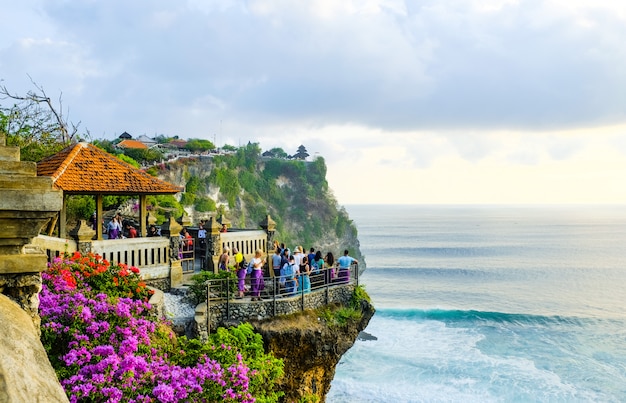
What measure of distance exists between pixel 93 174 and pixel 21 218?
10.8m

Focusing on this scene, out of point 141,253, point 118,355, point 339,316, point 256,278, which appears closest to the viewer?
point 118,355

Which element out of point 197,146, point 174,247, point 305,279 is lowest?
point 305,279

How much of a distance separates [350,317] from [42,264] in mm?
11380

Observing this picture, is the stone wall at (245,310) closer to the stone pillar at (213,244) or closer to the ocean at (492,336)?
the stone pillar at (213,244)

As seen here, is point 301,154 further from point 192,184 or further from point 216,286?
point 216,286

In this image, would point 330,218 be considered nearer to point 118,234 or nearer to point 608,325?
point 608,325

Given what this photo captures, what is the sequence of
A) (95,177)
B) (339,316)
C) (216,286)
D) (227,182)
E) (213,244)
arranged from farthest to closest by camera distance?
(227,182), (213,244), (339,316), (95,177), (216,286)

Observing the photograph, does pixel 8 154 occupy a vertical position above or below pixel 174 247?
above

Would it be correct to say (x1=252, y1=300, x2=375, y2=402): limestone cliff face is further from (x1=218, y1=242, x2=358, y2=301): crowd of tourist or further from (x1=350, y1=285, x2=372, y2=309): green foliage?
(x1=350, y1=285, x2=372, y2=309): green foliage

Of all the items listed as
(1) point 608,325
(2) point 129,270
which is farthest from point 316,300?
(1) point 608,325

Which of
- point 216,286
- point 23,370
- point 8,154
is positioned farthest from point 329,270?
point 23,370

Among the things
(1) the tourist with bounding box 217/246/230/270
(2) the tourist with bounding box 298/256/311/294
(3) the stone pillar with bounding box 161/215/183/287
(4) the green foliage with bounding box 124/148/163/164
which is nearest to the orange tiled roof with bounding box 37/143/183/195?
(3) the stone pillar with bounding box 161/215/183/287

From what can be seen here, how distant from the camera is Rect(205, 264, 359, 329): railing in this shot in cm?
1299

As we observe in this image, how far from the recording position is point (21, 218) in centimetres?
387
